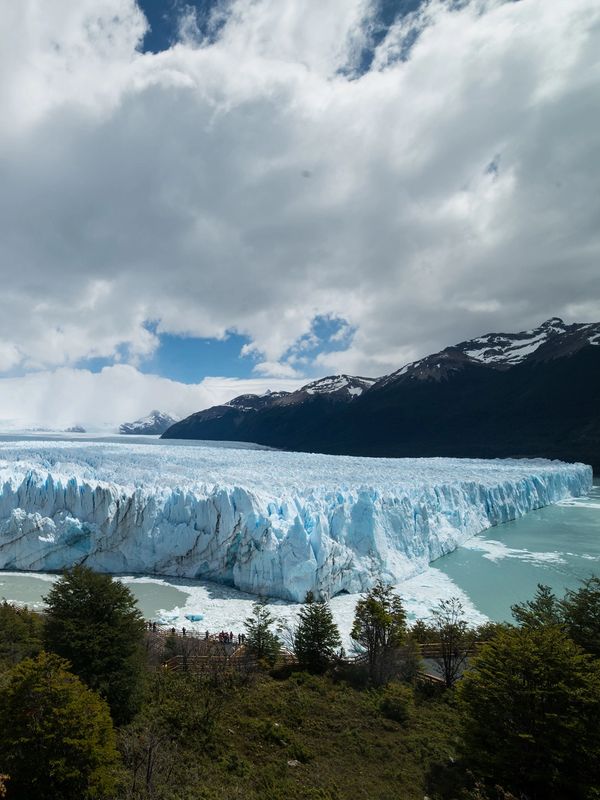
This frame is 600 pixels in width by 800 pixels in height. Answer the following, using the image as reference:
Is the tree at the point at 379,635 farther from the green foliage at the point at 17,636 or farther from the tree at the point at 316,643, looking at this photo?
the green foliage at the point at 17,636

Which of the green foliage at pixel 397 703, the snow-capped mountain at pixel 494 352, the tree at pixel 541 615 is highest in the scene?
the snow-capped mountain at pixel 494 352

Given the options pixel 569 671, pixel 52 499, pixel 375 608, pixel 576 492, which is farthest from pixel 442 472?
pixel 569 671

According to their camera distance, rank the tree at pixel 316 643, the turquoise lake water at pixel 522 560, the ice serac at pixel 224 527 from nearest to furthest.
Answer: the tree at pixel 316 643 → the ice serac at pixel 224 527 → the turquoise lake water at pixel 522 560

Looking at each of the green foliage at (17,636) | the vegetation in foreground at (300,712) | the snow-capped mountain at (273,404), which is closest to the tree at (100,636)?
the vegetation in foreground at (300,712)

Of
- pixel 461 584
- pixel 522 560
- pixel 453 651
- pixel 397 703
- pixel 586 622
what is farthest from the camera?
pixel 522 560

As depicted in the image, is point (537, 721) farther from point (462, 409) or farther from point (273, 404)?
point (273, 404)

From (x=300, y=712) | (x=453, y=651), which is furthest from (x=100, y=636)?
(x=453, y=651)

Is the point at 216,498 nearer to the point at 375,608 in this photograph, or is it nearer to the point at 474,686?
the point at 375,608
